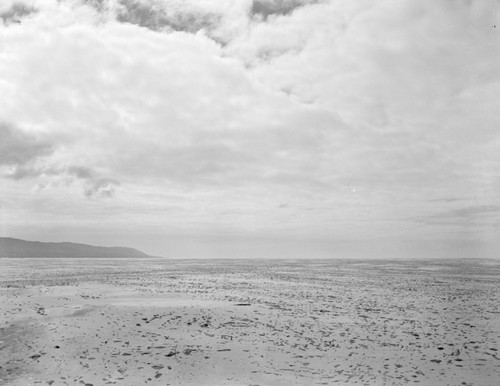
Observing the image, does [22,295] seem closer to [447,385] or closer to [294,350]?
[294,350]

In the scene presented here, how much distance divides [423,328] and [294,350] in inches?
361

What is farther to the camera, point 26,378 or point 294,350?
point 294,350

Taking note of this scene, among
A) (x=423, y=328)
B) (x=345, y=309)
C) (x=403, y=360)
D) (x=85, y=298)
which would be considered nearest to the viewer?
(x=403, y=360)

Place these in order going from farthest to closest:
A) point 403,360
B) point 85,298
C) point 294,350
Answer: point 85,298, point 294,350, point 403,360

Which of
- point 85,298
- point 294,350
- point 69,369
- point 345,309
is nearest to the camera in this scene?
point 69,369

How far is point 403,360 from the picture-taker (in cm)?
1547

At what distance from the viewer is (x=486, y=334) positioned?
1994 cm

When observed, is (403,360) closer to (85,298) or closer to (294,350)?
(294,350)

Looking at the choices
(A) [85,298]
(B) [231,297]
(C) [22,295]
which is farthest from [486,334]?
(C) [22,295]

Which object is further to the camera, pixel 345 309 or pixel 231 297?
pixel 231 297

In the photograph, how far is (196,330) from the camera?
2005 centimetres

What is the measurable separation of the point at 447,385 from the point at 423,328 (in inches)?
372

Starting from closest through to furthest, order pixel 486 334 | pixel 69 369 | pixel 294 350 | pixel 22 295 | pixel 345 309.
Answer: pixel 69 369, pixel 294 350, pixel 486 334, pixel 345 309, pixel 22 295

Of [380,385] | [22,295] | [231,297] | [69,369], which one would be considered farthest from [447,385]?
[22,295]
